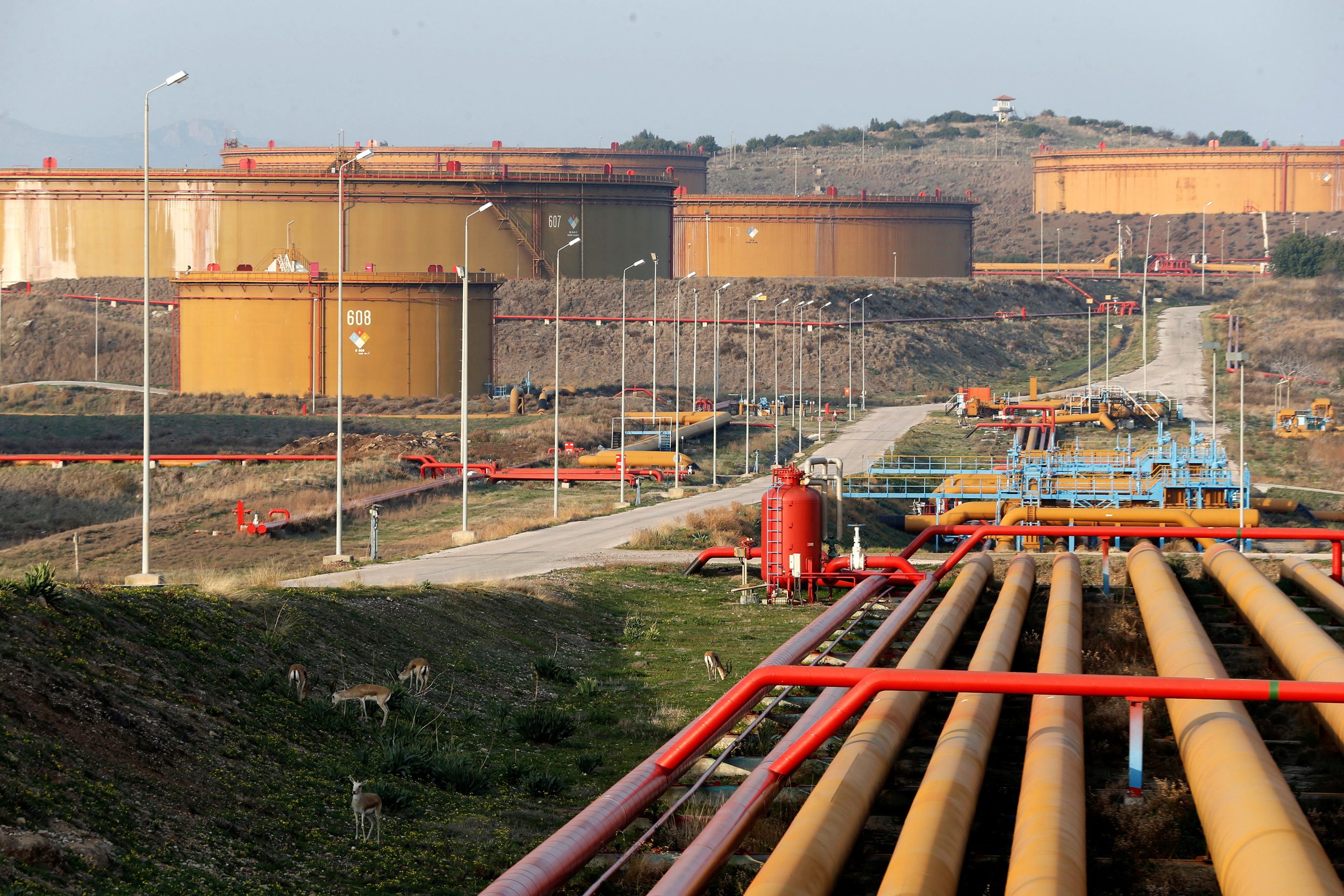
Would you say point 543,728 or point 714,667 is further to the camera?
point 714,667

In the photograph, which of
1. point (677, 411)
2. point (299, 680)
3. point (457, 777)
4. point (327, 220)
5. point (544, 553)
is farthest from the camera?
point (327, 220)

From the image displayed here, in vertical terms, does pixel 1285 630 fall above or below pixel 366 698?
above

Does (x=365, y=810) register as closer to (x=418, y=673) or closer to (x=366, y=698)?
(x=366, y=698)

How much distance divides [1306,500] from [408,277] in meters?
39.8

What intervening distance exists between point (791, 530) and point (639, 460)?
29490 mm

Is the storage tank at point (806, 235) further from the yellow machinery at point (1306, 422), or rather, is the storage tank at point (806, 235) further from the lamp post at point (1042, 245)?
the yellow machinery at point (1306, 422)

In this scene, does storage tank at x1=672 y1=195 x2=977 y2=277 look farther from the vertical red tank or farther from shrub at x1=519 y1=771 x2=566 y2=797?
shrub at x1=519 y1=771 x2=566 y2=797

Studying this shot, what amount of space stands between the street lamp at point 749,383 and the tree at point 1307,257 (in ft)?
171

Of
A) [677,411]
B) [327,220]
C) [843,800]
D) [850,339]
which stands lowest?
[843,800]

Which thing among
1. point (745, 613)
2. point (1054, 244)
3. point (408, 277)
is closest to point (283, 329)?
point (408, 277)

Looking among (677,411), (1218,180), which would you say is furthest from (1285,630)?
(1218,180)

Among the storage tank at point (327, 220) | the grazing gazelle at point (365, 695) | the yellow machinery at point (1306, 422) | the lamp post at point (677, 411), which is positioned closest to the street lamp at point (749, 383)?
the lamp post at point (677, 411)

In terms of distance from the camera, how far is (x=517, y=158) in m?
158

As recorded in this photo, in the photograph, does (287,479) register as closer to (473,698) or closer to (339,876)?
(473,698)
